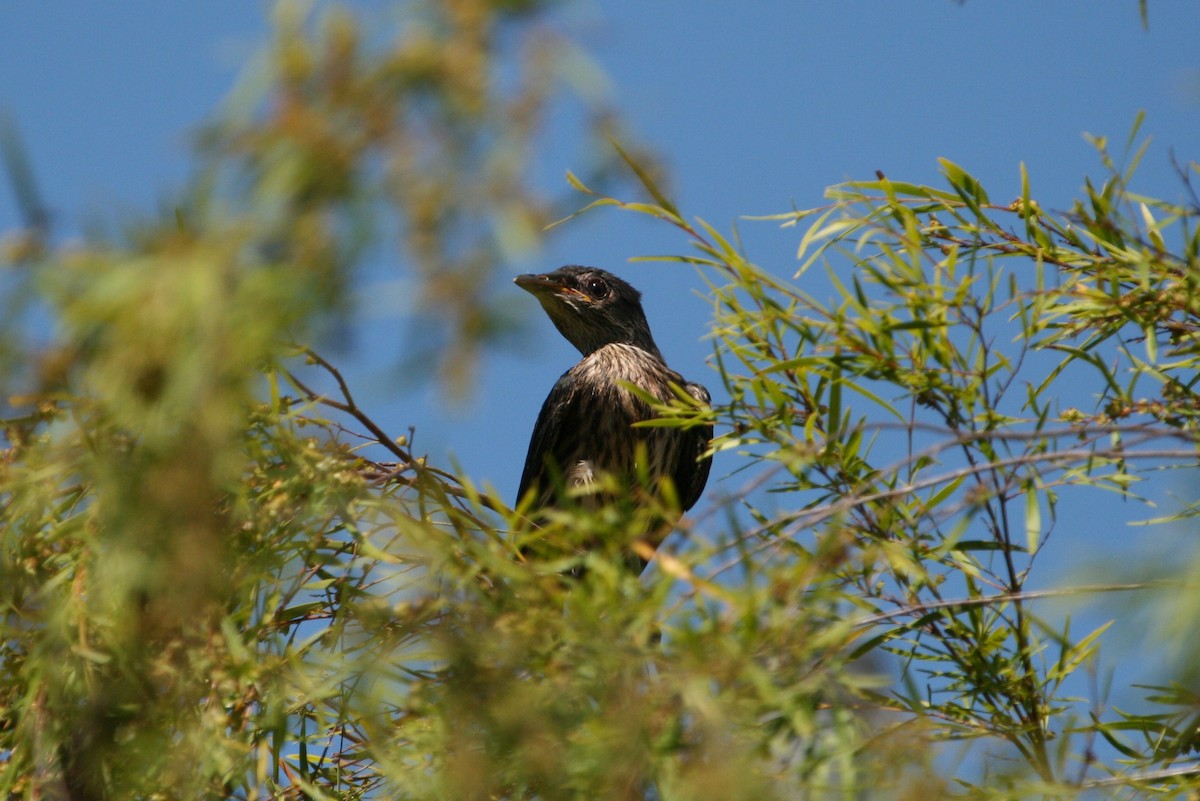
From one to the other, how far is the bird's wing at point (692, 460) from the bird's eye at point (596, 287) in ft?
3.18

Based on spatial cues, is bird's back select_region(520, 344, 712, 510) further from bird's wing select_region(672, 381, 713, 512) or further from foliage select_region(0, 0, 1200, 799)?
foliage select_region(0, 0, 1200, 799)

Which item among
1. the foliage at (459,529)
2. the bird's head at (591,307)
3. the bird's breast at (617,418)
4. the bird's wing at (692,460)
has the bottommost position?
the foliage at (459,529)

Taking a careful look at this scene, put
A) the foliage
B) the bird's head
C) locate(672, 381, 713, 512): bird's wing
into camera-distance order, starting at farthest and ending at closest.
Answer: the bird's head
locate(672, 381, 713, 512): bird's wing
the foliage

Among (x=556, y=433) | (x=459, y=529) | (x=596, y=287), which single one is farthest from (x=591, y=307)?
(x=459, y=529)

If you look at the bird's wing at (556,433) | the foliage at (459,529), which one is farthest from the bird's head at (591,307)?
the foliage at (459,529)

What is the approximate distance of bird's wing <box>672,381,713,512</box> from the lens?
612 cm

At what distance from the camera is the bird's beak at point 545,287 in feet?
22.9

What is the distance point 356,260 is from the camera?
7.38ft

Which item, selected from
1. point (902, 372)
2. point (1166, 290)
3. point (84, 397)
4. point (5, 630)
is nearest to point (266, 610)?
point (5, 630)

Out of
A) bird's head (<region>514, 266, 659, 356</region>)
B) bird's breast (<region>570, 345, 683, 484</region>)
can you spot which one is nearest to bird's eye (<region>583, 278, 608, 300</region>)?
bird's head (<region>514, 266, 659, 356</region>)

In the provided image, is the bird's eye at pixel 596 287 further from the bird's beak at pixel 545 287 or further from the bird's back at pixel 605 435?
the bird's back at pixel 605 435

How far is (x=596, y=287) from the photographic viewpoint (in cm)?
707

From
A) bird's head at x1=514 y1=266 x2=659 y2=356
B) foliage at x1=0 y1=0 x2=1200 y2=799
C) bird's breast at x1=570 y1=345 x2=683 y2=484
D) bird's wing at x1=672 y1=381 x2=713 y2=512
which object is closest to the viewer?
foliage at x1=0 y1=0 x2=1200 y2=799

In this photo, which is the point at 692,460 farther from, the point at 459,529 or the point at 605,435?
Answer: the point at 459,529
